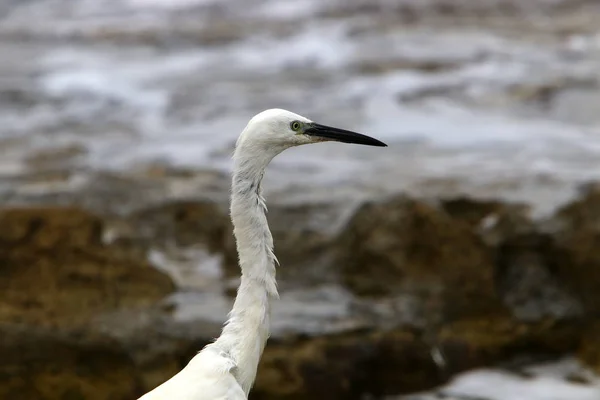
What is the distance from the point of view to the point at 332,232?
645cm

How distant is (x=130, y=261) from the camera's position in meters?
5.85

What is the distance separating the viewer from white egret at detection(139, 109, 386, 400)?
10.5 ft

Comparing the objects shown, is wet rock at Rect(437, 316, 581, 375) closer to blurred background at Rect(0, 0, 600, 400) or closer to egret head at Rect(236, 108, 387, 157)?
blurred background at Rect(0, 0, 600, 400)

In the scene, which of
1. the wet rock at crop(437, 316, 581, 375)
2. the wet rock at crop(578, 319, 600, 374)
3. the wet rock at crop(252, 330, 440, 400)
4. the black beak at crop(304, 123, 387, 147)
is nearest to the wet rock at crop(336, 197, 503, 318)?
the wet rock at crop(437, 316, 581, 375)

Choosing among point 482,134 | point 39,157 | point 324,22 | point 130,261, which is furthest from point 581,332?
point 324,22

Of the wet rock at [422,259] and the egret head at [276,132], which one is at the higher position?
the egret head at [276,132]

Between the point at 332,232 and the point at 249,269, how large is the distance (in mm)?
3137

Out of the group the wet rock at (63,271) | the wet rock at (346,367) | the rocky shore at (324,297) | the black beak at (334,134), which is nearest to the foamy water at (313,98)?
the rocky shore at (324,297)

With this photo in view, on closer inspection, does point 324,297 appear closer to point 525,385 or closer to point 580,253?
point 525,385

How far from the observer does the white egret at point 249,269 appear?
10.5 feet

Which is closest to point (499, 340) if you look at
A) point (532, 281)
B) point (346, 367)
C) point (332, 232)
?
point (532, 281)

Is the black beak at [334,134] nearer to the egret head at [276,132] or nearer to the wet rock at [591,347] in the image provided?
the egret head at [276,132]

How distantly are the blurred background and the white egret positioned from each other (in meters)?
1.88

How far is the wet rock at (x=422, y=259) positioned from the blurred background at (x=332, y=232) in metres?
0.01
